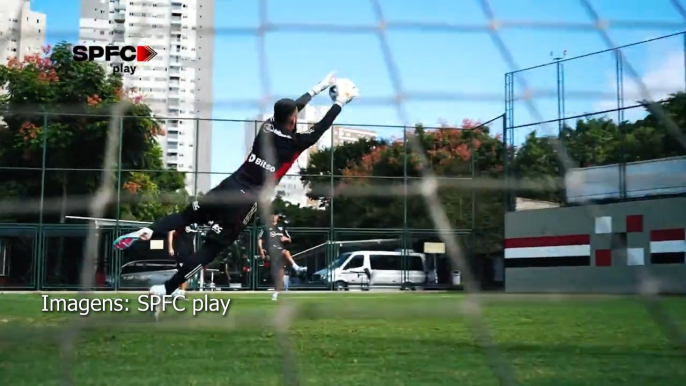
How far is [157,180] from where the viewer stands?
259 cm

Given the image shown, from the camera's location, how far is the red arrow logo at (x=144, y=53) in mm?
1992

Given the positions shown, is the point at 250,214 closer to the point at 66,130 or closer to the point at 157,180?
the point at 157,180

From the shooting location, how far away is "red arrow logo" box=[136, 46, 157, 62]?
6.53 feet

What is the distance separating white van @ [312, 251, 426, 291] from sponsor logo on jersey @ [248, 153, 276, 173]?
5.07 metres

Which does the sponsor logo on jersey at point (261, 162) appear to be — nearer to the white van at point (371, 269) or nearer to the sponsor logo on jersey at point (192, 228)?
the sponsor logo on jersey at point (192, 228)

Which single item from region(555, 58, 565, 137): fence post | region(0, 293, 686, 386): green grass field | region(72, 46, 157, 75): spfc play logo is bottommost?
region(0, 293, 686, 386): green grass field

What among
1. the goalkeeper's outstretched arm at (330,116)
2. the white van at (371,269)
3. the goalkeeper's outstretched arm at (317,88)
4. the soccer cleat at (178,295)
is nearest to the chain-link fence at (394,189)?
the goalkeeper's outstretched arm at (330,116)

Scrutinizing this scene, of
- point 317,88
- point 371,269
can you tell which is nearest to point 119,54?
point 317,88

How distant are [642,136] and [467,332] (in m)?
1.24

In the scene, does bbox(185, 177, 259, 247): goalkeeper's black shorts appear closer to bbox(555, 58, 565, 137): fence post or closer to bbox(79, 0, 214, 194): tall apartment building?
bbox(79, 0, 214, 194): tall apartment building

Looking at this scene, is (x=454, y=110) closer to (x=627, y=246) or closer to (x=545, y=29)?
(x=545, y=29)

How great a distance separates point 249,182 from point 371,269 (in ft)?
20.3

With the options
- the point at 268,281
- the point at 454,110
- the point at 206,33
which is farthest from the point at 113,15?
the point at 268,281

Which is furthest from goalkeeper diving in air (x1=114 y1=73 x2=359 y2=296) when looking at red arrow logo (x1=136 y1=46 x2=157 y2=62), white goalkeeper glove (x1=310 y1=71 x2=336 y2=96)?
red arrow logo (x1=136 y1=46 x2=157 y2=62)
